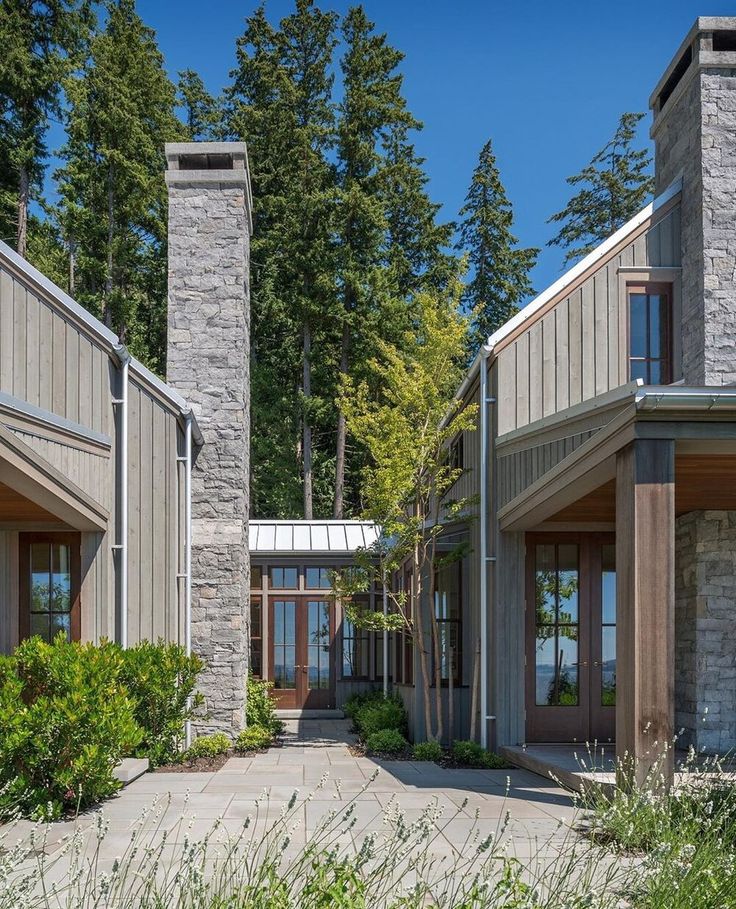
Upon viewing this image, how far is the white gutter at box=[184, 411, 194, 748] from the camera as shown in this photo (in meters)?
10.3

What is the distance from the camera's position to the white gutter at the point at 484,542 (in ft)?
32.0

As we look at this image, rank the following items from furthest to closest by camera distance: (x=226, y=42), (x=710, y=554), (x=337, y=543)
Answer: (x=226, y=42)
(x=337, y=543)
(x=710, y=554)

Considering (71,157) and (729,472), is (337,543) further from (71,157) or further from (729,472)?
(71,157)

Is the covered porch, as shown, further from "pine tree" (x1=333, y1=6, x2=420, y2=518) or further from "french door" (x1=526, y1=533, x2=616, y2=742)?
"pine tree" (x1=333, y1=6, x2=420, y2=518)

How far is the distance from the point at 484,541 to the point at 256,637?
257 inches

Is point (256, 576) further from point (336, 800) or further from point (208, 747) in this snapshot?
point (336, 800)

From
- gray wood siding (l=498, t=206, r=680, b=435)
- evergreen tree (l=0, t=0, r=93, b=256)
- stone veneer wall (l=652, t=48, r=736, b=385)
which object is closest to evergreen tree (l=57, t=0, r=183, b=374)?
evergreen tree (l=0, t=0, r=93, b=256)

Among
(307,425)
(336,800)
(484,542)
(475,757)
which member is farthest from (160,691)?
(307,425)

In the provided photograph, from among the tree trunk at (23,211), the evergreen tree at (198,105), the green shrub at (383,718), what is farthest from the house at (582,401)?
the evergreen tree at (198,105)

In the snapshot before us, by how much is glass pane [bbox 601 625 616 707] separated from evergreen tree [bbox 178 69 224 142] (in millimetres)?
20127

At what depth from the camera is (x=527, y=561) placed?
9.95 meters

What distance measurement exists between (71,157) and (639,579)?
20.3 meters

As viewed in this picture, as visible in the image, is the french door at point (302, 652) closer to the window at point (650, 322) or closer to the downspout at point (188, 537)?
the downspout at point (188, 537)

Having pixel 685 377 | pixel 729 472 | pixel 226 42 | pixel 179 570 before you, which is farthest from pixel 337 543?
pixel 226 42
